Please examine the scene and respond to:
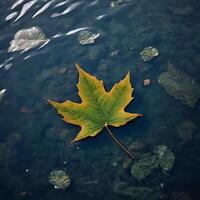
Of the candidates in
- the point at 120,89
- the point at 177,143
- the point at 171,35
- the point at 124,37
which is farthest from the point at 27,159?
the point at 171,35

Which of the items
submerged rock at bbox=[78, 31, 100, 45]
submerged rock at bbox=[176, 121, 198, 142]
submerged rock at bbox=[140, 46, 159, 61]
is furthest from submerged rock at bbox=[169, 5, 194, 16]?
submerged rock at bbox=[176, 121, 198, 142]

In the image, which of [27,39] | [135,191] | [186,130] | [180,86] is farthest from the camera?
[27,39]

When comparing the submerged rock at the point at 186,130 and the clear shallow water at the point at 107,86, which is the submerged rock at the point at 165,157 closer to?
the clear shallow water at the point at 107,86

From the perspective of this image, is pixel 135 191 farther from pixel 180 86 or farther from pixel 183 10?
pixel 183 10

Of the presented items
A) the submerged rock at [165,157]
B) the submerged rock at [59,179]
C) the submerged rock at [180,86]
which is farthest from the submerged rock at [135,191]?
the submerged rock at [180,86]

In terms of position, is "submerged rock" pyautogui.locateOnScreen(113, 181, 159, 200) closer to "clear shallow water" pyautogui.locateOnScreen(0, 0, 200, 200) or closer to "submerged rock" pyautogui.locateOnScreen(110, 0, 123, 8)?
"clear shallow water" pyautogui.locateOnScreen(0, 0, 200, 200)

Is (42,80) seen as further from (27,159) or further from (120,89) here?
(120,89)

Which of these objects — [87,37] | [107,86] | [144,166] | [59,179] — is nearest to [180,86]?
[107,86]
